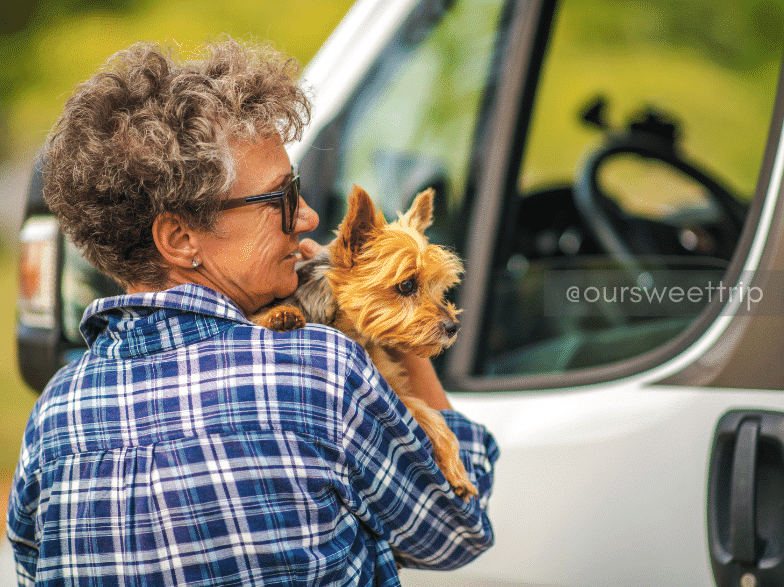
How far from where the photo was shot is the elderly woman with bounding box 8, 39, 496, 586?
1.19 m

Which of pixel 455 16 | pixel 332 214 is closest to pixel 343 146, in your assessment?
pixel 332 214

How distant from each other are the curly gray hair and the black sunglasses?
28 mm

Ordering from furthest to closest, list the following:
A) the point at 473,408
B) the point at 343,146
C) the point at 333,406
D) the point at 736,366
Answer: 1. the point at 343,146
2. the point at 473,408
3. the point at 736,366
4. the point at 333,406

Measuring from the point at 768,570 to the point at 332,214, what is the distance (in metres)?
1.52

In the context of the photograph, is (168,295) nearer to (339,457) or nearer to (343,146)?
(339,457)

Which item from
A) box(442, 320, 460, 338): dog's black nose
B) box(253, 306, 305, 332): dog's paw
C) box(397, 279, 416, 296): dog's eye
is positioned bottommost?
box(442, 320, 460, 338): dog's black nose

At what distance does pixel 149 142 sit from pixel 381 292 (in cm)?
53

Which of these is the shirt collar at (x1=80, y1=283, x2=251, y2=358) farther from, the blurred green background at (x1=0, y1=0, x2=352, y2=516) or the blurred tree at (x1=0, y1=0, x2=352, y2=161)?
the blurred tree at (x1=0, y1=0, x2=352, y2=161)

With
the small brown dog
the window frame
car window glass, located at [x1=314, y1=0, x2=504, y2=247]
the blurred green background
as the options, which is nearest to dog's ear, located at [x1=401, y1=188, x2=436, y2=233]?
the small brown dog

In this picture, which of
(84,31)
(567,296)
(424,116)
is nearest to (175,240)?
(424,116)

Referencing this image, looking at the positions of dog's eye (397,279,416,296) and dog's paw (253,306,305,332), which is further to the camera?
dog's eye (397,279,416,296)

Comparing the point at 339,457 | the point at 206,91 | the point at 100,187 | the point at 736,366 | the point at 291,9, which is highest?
the point at 291,9

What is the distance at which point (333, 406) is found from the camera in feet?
3.88

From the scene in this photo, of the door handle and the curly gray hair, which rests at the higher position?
the curly gray hair
